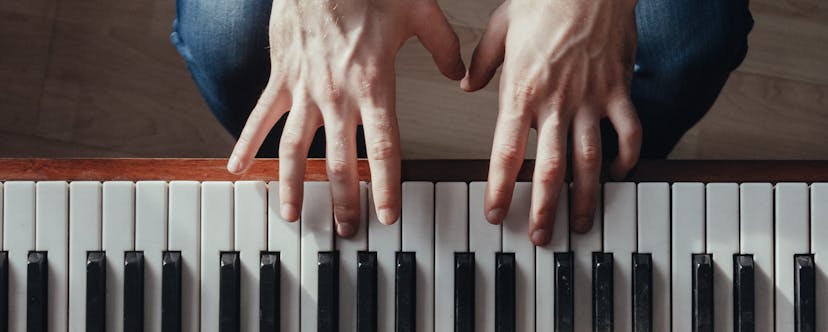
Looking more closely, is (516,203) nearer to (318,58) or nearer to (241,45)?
(318,58)

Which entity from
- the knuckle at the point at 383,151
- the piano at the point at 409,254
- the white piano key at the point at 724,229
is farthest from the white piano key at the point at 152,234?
the white piano key at the point at 724,229

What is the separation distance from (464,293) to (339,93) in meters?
0.22

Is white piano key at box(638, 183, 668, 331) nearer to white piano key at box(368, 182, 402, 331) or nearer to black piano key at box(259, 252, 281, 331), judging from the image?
white piano key at box(368, 182, 402, 331)

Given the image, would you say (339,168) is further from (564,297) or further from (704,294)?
(704,294)

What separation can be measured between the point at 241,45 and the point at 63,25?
0.59m

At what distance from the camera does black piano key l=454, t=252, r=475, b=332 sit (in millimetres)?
721

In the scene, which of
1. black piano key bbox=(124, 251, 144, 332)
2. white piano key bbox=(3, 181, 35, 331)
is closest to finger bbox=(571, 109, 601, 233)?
black piano key bbox=(124, 251, 144, 332)

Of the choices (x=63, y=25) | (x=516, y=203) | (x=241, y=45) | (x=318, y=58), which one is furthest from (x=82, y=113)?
(x=516, y=203)

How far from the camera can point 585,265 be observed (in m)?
0.72

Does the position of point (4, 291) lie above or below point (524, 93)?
below

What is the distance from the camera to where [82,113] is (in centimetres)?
129

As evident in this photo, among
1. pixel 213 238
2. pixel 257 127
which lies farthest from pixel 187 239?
pixel 257 127

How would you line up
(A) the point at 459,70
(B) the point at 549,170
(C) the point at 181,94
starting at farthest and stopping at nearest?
(C) the point at 181,94
(A) the point at 459,70
(B) the point at 549,170

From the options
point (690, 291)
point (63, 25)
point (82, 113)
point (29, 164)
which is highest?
point (63, 25)
